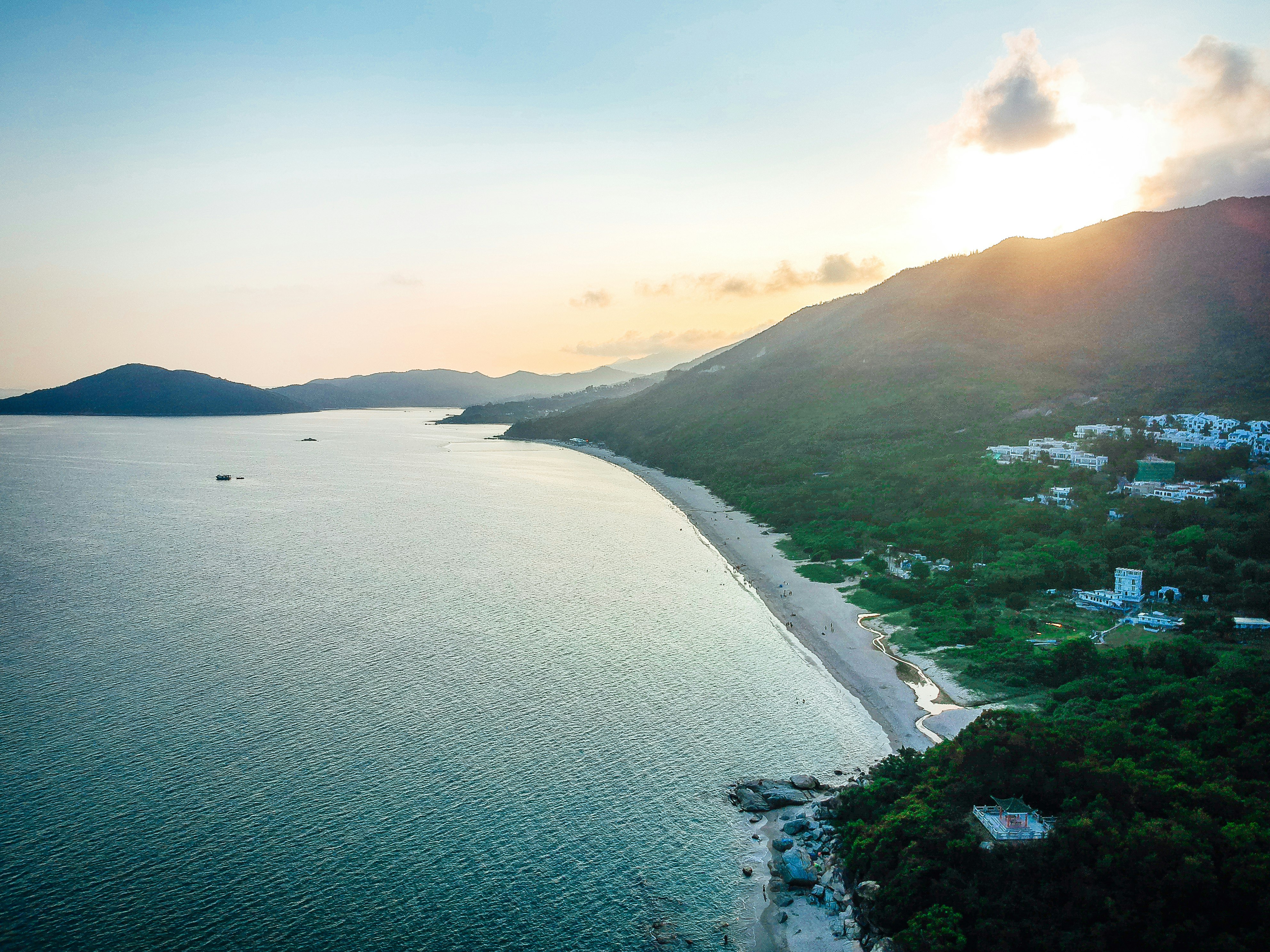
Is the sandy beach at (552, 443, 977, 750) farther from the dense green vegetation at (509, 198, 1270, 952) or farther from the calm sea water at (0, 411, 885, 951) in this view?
the dense green vegetation at (509, 198, 1270, 952)

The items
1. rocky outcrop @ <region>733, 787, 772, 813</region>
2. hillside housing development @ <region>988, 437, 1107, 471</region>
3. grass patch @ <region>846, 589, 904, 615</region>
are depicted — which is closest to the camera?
rocky outcrop @ <region>733, 787, 772, 813</region>

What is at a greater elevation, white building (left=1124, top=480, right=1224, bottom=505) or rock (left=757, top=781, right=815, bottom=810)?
white building (left=1124, top=480, right=1224, bottom=505)

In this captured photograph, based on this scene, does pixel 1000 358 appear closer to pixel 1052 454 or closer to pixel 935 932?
pixel 1052 454

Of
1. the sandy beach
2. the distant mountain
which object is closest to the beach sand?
the sandy beach

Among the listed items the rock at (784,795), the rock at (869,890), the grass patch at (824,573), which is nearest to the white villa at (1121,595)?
the grass patch at (824,573)

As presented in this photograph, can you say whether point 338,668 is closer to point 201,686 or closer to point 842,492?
point 201,686

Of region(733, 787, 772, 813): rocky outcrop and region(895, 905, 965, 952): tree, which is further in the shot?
region(733, 787, 772, 813): rocky outcrop
